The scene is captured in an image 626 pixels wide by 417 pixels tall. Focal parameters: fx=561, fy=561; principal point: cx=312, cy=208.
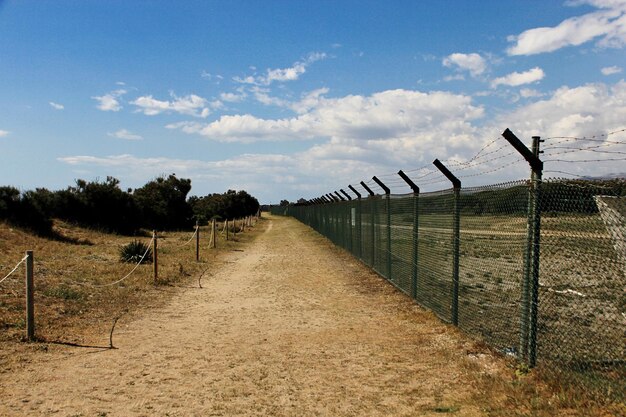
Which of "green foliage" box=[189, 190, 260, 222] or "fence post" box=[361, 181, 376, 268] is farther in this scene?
"green foliage" box=[189, 190, 260, 222]

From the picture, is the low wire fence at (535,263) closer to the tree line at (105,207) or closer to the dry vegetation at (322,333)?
the dry vegetation at (322,333)

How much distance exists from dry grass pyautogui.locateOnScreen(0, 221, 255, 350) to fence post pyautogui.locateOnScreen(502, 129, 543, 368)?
4.98 meters

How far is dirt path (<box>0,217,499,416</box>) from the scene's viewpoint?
4.73m

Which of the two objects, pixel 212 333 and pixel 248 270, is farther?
pixel 248 270

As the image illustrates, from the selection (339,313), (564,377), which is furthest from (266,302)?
(564,377)

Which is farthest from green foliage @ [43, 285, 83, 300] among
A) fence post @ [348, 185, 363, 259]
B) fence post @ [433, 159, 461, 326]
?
fence post @ [348, 185, 363, 259]

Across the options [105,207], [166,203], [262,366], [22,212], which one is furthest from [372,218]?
[166,203]

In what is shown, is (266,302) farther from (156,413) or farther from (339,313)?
(156,413)

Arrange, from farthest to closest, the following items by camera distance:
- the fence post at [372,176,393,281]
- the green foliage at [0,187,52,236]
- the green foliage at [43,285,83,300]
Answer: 1. the green foliage at [0,187,52,236]
2. the fence post at [372,176,393,281]
3. the green foliage at [43,285,83,300]

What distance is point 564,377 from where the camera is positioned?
15.4 feet

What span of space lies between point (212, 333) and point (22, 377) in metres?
2.56

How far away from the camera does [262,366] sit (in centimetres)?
591

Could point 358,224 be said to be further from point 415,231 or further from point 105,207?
point 105,207

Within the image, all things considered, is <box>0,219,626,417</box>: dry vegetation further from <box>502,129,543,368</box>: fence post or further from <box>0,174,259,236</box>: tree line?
<box>0,174,259,236</box>: tree line
